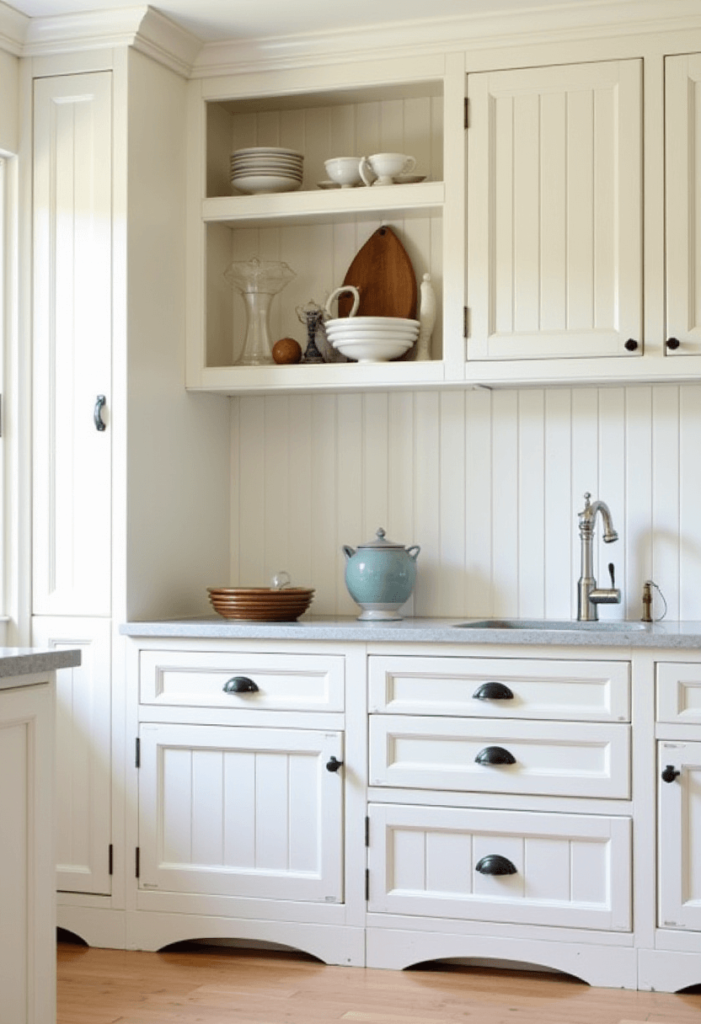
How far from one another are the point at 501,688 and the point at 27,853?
51.6 inches

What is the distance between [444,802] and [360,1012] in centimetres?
54

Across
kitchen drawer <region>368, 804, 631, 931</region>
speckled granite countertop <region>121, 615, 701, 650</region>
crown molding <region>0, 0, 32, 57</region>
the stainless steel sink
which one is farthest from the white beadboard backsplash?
crown molding <region>0, 0, 32, 57</region>

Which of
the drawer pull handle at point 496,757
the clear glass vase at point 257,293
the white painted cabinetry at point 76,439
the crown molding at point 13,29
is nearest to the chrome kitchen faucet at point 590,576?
the drawer pull handle at point 496,757

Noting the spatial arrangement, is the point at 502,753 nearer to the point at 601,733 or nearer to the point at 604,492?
the point at 601,733

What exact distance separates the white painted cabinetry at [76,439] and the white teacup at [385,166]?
69 centimetres

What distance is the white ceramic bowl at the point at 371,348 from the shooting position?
12.7 feet

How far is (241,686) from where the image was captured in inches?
142

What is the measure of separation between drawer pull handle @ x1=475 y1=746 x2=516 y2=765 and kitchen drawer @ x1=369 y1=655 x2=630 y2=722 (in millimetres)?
80

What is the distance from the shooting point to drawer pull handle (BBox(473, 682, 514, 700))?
341 cm

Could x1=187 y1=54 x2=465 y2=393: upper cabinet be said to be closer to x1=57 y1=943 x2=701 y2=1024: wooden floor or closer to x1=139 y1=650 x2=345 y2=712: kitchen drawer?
x1=139 y1=650 x2=345 y2=712: kitchen drawer

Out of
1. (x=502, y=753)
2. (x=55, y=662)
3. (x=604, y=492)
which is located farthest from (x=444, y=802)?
(x=55, y=662)

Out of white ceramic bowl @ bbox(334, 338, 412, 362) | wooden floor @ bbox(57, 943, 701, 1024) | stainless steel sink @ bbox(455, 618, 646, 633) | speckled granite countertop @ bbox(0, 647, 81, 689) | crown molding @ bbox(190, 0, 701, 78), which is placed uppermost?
crown molding @ bbox(190, 0, 701, 78)

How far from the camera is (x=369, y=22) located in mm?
3777

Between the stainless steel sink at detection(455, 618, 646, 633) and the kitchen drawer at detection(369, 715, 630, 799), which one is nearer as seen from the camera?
the kitchen drawer at detection(369, 715, 630, 799)
